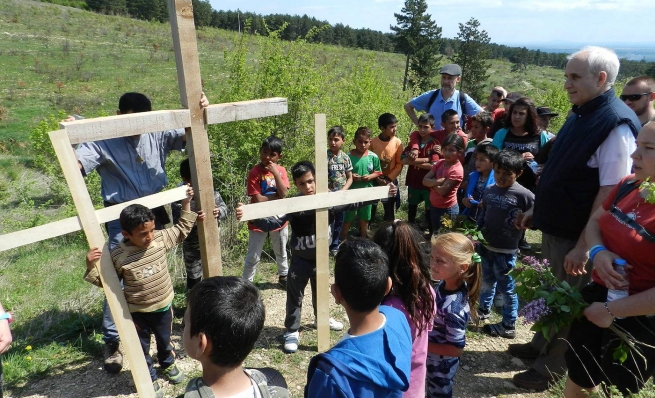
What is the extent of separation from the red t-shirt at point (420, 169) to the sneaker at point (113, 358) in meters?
3.97

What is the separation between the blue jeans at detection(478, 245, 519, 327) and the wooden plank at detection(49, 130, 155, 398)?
2.96 meters

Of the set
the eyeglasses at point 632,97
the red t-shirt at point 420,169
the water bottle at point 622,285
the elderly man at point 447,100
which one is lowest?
the red t-shirt at point 420,169

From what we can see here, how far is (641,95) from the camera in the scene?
402cm

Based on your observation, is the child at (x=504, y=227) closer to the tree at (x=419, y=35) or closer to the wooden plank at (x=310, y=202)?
the wooden plank at (x=310, y=202)

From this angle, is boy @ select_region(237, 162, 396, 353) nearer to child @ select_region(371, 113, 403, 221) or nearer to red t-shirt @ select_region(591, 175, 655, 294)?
red t-shirt @ select_region(591, 175, 655, 294)

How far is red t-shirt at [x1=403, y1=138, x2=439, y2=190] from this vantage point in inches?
228

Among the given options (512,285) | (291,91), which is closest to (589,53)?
(512,285)

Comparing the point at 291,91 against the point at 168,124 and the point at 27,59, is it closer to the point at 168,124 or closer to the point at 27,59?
the point at 168,124

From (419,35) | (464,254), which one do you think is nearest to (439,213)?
(464,254)

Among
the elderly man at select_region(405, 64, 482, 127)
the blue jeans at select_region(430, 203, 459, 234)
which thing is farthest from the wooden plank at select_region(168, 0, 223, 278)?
the elderly man at select_region(405, 64, 482, 127)

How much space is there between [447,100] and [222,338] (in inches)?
209

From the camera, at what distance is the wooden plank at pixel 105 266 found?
2.33m

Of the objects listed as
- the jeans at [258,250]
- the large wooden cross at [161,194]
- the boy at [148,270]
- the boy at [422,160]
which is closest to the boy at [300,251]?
the large wooden cross at [161,194]

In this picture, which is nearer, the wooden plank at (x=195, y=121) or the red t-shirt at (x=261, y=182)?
the wooden plank at (x=195, y=121)
